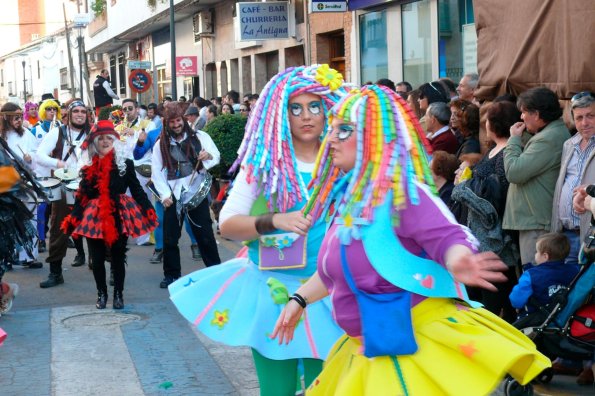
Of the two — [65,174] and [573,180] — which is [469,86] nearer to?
[573,180]

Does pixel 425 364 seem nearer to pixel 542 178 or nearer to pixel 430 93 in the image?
pixel 542 178

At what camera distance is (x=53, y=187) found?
10602 millimetres

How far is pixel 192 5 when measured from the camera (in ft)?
102

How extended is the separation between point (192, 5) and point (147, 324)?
24024 millimetres

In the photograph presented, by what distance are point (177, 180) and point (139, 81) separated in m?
14.6

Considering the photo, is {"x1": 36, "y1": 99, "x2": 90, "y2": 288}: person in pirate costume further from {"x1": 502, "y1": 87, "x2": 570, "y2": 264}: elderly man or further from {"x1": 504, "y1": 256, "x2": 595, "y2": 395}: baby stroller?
{"x1": 504, "y1": 256, "x2": 595, "y2": 395}: baby stroller

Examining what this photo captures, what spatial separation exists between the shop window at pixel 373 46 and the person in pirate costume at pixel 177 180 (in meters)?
8.85

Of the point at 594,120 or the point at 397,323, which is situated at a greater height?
the point at 594,120

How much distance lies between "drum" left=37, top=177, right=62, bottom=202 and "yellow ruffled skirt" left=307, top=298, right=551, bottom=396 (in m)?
7.52

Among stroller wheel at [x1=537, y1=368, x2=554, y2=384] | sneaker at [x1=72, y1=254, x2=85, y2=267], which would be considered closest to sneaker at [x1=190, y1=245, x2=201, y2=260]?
sneaker at [x1=72, y1=254, x2=85, y2=267]

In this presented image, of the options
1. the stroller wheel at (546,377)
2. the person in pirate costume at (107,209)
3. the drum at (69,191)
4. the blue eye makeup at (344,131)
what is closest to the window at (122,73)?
the drum at (69,191)

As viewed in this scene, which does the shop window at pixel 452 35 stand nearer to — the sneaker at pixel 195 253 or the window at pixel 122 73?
the sneaker at pixel 195 253

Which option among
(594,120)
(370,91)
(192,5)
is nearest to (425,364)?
(370,91)

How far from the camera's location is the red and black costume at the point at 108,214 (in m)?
8.85
